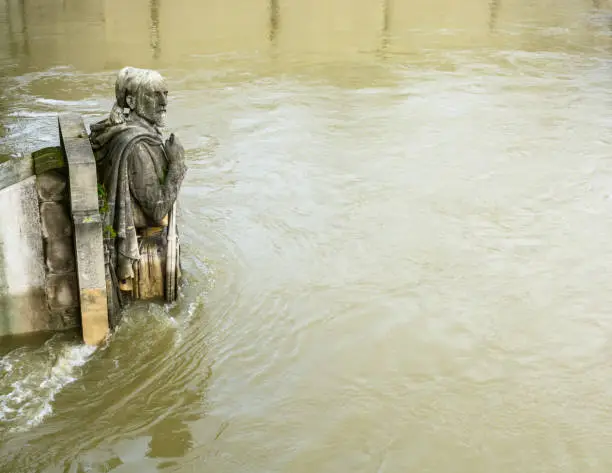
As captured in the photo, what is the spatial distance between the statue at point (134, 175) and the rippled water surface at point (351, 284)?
593 millimetres

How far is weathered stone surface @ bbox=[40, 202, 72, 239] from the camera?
5789mm

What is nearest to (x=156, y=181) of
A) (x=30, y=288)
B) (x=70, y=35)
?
(x=30, y=288)

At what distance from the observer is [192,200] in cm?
946

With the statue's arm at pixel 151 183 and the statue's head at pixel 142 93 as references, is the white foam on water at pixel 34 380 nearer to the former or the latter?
the statue's arm at pixel 151 183

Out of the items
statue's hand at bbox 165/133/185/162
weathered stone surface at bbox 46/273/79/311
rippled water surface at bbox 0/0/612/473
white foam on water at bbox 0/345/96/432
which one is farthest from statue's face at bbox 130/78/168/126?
white foam on water at bbox 0/345/96/432

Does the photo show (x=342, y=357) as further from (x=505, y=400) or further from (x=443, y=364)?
(x=505, y=400)

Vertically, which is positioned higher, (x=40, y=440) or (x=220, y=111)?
(x=220, y=111)

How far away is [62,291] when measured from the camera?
20.0 feet

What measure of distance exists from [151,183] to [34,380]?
170cm

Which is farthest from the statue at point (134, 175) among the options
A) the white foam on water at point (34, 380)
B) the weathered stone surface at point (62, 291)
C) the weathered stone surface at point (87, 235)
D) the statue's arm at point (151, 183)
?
the white foam on water at point (34, 380)

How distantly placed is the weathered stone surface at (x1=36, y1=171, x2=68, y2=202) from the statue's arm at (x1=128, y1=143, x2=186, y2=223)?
0.51 m

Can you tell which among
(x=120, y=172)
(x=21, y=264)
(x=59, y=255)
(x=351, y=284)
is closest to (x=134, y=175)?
(x=120, y=172)

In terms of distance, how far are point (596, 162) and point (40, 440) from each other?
847cm

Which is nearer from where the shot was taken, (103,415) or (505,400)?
(103,415)
